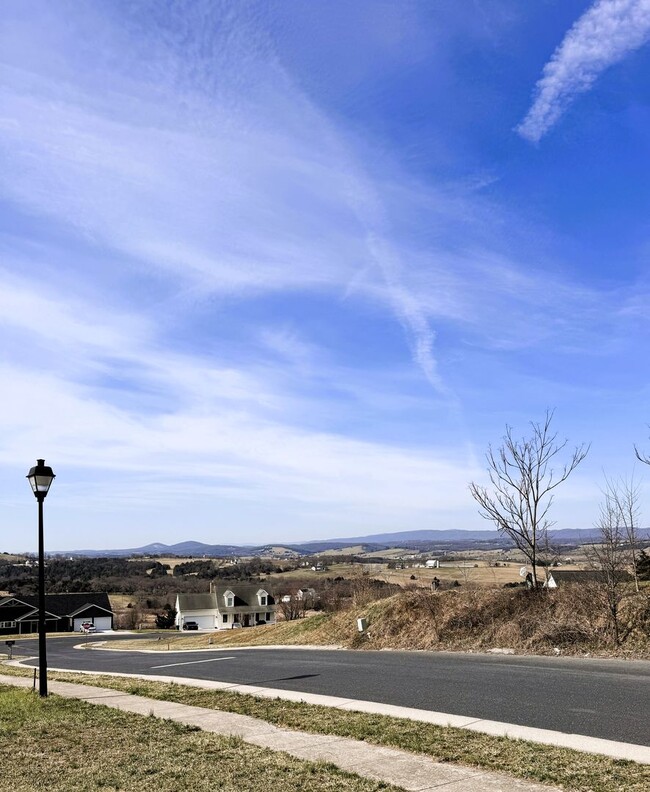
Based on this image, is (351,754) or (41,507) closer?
(351,754)

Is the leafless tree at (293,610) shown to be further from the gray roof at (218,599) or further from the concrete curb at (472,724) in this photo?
the concrete curb at (472,724)

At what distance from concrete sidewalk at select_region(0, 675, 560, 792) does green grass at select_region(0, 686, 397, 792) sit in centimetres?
25

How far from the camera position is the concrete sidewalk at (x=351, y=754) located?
243 inches

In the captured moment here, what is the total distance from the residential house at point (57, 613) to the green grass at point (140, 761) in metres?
68.2

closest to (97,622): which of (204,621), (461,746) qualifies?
(204,621)

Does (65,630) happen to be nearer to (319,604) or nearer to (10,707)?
(319,604)

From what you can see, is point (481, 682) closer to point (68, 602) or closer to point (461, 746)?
point (461, 746)

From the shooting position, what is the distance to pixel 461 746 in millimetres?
7461

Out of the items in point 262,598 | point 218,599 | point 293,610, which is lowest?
point 262,598

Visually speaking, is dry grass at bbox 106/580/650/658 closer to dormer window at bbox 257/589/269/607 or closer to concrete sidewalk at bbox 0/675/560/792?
concrete sidewalk at bbox 0/675/560/792

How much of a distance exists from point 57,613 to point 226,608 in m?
17.9

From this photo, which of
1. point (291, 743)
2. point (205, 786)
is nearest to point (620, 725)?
point (291, 743)

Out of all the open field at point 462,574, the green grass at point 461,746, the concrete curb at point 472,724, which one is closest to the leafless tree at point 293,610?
the open field at point 462,574

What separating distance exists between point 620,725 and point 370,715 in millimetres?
3152
